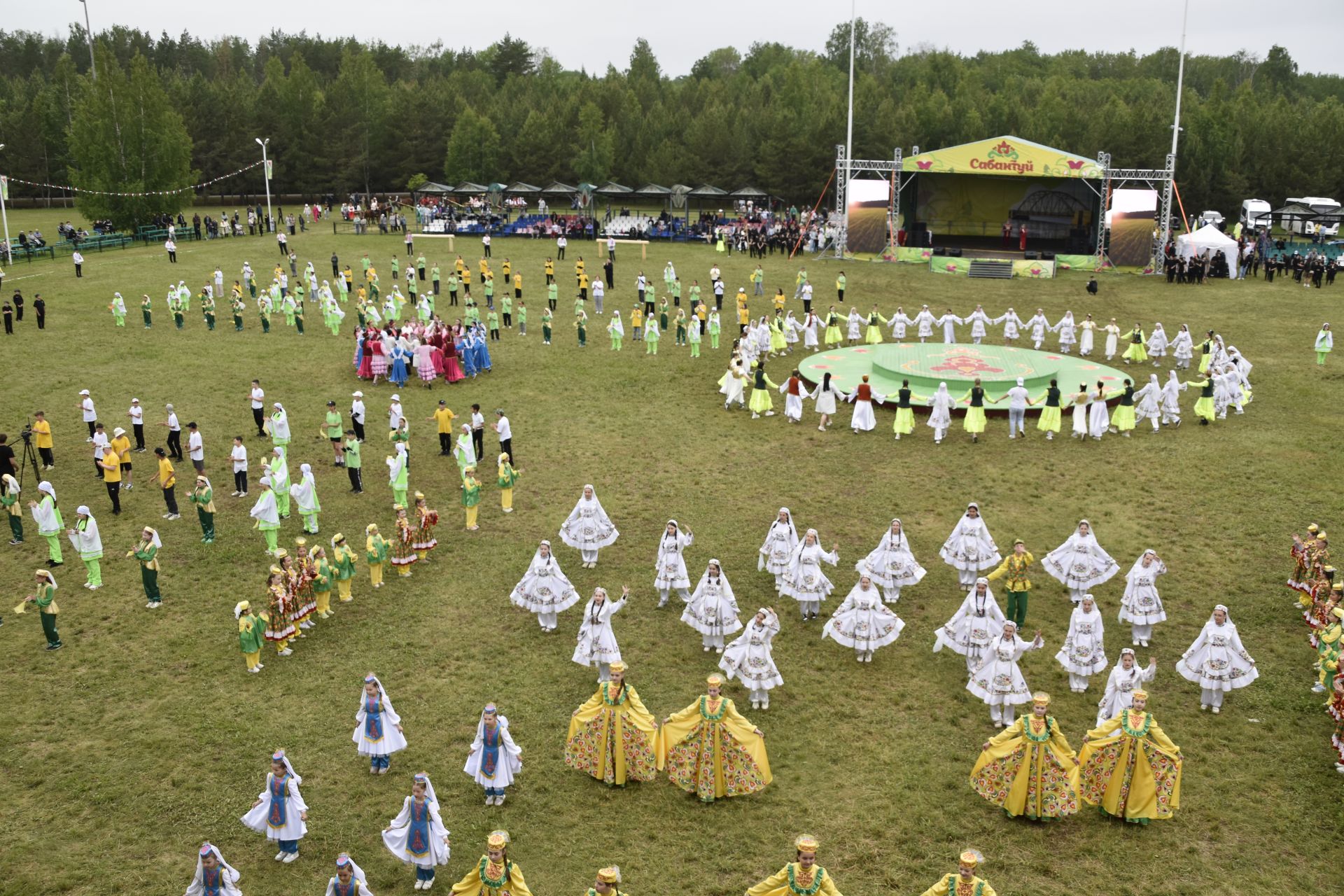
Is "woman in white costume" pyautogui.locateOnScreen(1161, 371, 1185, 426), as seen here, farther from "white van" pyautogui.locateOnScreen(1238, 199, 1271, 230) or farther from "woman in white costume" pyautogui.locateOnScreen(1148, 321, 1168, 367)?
"white van" pyautogui.locateOnScreen(1238, 199, 1271, 230)

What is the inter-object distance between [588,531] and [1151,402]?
1361 cm

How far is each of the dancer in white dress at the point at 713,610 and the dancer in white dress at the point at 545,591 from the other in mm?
1756

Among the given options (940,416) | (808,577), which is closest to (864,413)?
(940,416)

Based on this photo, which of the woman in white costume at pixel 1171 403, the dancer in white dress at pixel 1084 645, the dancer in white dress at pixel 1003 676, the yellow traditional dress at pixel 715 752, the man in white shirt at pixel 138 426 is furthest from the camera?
the woman in white costume at pixel 1171 403

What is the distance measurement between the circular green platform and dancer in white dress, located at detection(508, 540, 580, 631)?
12347 millimetres

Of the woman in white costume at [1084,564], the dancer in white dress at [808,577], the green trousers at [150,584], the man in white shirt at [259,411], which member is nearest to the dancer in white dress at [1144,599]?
the woman in white costume at [1084,564]

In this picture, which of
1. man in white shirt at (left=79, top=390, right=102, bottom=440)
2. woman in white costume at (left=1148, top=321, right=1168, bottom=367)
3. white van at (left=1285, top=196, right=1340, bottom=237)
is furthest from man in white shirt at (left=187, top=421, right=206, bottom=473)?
white van at (left=1285, top=196, right=1340, bottom=237)

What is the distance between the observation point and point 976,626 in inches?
527

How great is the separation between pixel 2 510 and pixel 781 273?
2998cm

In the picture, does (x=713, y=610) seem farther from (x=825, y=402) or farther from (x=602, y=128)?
(x=602, y=128)

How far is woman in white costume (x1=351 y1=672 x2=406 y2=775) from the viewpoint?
11484mm

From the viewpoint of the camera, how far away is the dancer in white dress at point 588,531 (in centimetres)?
1691

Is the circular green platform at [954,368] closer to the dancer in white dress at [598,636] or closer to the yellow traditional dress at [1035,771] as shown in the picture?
the dancer in white dress at [598,636]

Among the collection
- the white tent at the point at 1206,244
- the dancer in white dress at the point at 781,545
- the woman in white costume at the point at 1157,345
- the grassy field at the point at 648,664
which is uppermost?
the white tent at the point at 1206,244
